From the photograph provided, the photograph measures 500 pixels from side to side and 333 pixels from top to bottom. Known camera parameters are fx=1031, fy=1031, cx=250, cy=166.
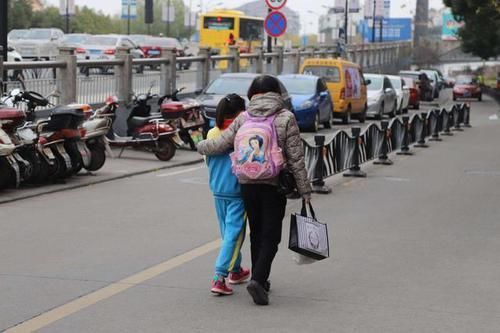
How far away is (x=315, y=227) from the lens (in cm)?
748

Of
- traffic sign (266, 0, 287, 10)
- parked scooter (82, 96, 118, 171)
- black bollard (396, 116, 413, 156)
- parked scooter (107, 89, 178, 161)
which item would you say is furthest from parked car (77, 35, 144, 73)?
parked scooter (82, 96, 118, 171)

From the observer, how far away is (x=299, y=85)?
27219mm

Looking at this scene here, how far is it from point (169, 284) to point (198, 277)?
0.36 metres

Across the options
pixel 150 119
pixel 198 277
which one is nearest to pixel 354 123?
pixel 150 119

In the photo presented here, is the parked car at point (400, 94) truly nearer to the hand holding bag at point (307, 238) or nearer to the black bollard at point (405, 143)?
the black bollard at point (405, 143)

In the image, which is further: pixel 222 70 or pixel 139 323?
pixel 222 70

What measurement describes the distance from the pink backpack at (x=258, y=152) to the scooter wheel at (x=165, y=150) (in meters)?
11.0

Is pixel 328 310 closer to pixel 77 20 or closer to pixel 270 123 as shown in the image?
pixel 270 123

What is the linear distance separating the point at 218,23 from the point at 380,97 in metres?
28.0

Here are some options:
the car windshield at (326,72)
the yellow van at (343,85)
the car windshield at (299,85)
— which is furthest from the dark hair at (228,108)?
the car windshield at (326,72)

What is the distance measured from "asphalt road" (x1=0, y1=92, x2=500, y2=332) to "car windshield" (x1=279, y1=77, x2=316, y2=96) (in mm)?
12170

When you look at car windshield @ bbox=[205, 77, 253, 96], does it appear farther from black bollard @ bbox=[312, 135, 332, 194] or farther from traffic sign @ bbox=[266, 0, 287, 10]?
black bollard @ bbox=[312, 135, 332, 194]

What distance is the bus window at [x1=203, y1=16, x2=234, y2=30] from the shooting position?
61.4m

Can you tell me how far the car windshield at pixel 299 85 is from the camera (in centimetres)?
2686
